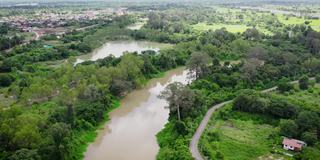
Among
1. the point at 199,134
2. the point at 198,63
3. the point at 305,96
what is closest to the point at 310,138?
the point at 199,134

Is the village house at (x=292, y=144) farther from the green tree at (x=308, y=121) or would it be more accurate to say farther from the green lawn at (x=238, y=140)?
the green tree at (x=308, y=121)

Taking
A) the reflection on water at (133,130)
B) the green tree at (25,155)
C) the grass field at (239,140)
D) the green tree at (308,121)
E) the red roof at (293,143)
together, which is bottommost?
the reflection on water at (133,130)

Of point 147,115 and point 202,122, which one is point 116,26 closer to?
point 147,115

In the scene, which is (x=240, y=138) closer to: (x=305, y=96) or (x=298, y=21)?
(x=305, y=96)

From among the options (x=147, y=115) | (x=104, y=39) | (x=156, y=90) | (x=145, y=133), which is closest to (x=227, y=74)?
(x=156, y=90)

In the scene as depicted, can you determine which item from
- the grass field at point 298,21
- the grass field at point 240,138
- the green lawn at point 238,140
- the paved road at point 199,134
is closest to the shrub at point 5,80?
the paved road at point 199,134

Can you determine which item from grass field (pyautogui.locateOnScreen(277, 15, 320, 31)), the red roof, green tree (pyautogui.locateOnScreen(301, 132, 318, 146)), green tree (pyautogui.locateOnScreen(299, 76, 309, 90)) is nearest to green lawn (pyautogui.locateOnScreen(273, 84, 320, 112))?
green tree (pyautogui.locateOnScreen(299, 76, 309, 90))
